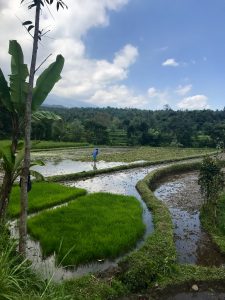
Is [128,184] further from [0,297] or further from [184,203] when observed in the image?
[0,297]

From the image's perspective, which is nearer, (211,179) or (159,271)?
(159,271)

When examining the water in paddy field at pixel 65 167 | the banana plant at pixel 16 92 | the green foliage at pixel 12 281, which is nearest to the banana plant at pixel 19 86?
the banana plant at pixel 16 92

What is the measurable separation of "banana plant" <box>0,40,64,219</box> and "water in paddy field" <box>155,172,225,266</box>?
399cm

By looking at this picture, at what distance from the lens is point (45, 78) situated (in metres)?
7.16

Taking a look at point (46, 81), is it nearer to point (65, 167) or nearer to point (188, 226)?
point (188, 226)

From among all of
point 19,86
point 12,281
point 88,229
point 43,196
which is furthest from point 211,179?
point 12,281

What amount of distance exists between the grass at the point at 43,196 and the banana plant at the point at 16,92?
266cm

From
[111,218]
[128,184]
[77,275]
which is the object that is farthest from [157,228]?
[128,184]

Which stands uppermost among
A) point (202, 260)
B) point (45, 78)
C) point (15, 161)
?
point (45, 78)

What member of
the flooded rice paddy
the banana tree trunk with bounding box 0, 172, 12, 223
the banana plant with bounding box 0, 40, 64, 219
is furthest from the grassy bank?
the banana plant with bounding box 0, 40, 64, 219

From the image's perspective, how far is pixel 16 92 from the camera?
21.9 feet

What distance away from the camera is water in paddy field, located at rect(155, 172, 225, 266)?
7.50 metres

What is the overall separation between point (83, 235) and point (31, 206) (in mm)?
3179

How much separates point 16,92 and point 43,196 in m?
5.88
